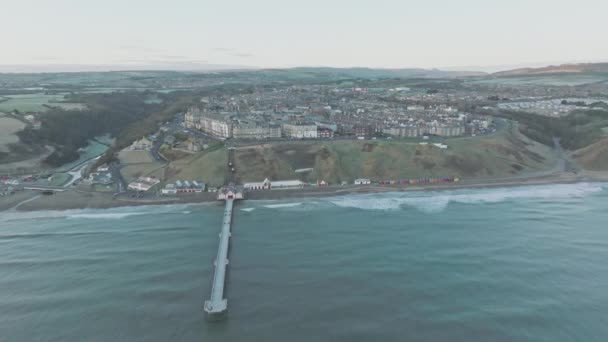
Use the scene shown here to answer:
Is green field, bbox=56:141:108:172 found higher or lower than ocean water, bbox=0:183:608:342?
higher

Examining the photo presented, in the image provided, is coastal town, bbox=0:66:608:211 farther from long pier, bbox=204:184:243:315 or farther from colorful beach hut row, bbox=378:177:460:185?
long pier, bbox=204:184:243:315

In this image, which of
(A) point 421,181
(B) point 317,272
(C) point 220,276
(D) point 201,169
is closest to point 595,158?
(A) point 421,181

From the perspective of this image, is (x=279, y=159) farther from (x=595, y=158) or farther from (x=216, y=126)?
(x=595, y=158)

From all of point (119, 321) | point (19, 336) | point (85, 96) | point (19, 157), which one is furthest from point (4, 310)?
point (85, 96)

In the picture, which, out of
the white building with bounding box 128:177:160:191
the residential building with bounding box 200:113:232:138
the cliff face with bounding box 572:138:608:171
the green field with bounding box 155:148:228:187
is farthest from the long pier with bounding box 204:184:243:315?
the cliff face with bounding box 572:138:608:171

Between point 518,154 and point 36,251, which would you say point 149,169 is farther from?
point 518,154

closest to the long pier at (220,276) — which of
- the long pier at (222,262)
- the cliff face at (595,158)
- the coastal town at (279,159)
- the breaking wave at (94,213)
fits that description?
the long pier at (222,262)

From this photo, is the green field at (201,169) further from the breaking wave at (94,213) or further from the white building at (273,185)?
the breaking wave at (94,213)
